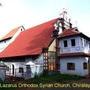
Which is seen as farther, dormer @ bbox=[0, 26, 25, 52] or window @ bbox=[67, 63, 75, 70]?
dormer @ bbox=[0, 26, 25, 52]

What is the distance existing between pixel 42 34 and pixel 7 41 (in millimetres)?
13698

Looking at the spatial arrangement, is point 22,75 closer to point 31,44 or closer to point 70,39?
point 31,44

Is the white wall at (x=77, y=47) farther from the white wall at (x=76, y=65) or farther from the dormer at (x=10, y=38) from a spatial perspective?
the dormer at (x=10, y=38)

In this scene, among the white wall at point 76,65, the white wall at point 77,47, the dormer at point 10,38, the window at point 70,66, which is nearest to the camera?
the white wall at point 76,65

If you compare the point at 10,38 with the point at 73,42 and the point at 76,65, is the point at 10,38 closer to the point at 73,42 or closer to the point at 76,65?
the point at 73,42

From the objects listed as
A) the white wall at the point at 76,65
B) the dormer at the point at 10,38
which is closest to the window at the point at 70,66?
the white wall at the point at 76,65

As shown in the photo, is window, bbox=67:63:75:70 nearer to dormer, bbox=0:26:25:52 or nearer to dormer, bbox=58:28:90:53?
dormer, bbox=58:28:90:53

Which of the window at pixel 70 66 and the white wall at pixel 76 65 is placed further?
the window at pixel 70 66

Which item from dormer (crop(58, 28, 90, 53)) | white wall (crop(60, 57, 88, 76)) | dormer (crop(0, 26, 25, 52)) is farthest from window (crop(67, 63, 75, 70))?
dormer (crop(0, 26, 25, 52))

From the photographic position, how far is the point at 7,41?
1786 inches

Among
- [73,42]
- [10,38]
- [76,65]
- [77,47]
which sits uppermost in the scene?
[10,38]

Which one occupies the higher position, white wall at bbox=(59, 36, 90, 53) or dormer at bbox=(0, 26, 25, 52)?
dormer at bbox=(0, 26, 25, 52)

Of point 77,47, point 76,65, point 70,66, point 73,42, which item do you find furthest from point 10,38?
point 76,65

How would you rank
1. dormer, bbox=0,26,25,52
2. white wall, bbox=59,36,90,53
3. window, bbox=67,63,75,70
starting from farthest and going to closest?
dormer, bbox=0,26,25,52
white wall, bbox=59,36,90,53
window, bbox=67,63,75,70
